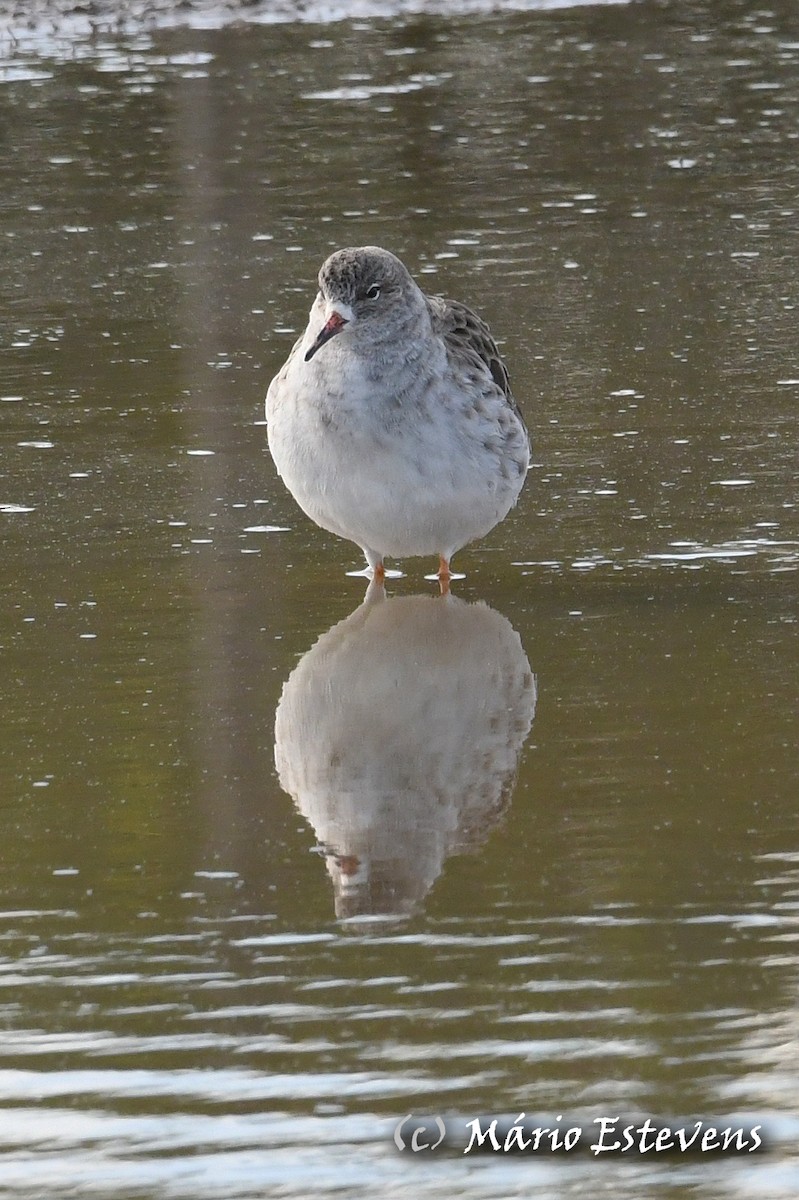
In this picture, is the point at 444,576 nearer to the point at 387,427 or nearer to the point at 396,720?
the point at 387,427

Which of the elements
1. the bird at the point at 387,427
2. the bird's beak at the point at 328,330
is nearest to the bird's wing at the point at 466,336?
the bird at the point at 387,427

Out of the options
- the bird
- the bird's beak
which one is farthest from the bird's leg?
the bird's beak

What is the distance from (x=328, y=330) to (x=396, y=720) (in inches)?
72.5

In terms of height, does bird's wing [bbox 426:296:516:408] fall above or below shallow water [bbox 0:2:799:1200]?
above

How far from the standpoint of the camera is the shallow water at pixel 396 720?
5062 millimetres

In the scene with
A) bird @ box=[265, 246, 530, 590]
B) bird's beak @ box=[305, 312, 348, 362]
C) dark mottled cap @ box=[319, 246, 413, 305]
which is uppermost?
dark mottled cap @ box=[319, 246, 413, 305]

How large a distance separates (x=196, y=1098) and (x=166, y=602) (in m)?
3.80

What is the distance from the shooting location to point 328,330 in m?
8.70

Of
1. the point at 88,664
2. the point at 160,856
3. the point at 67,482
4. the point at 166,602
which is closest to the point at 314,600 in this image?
the point at 166,602

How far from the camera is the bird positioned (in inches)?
338

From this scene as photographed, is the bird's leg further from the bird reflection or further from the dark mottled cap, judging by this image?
the dark mottled cap

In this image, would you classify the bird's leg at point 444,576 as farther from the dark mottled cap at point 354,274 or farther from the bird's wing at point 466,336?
the dark mottled cap at point 354,274

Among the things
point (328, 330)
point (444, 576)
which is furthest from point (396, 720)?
point (328, 330)

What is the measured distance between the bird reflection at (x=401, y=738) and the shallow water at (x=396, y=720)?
0.07ft
